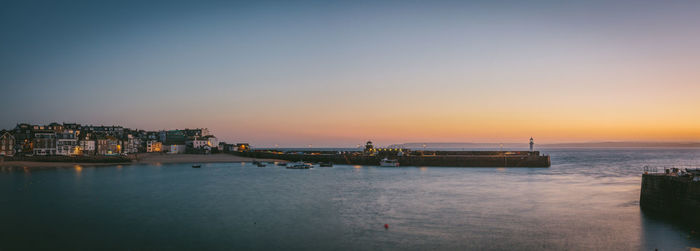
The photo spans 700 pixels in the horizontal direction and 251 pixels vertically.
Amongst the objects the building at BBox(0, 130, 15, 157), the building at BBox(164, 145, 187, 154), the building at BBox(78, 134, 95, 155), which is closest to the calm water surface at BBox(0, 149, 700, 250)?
the building at BBox(0, 130, 15, 157)

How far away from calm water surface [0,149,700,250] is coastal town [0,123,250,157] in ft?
207

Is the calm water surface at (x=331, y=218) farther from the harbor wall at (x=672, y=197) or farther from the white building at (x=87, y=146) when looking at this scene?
the white building at (x=87, y=146)

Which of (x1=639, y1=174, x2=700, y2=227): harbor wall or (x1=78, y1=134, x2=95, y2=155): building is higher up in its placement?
(x1=78, y1=134, x2=95, y2=155): building

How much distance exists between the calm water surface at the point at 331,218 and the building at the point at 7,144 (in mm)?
57981

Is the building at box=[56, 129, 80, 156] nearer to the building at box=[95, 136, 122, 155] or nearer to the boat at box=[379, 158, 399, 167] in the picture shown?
the building at box=[95, 136, 122, 155]

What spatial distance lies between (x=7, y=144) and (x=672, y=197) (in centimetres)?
11805

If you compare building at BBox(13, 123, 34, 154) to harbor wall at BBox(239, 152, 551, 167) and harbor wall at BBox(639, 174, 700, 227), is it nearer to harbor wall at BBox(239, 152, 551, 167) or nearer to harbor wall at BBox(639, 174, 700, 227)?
harbor wall at BBox(239, 152, 551, 167)

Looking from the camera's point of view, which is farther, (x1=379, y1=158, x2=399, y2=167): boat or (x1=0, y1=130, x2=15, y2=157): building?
(x1=0, y1=130, x2=15, y2=157): building

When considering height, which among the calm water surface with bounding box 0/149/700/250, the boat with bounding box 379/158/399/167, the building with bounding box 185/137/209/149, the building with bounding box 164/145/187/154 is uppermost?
the building with bounding box 185/137/209/149

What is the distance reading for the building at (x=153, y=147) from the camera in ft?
464

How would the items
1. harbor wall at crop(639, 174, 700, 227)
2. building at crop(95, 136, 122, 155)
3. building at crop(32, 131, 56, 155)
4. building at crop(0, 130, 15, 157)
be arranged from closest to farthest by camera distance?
harbor wall at crop(639, 174, 700, 227) → building at crop(0, 130, 15, 157) → building at crop(32, 131, 56, 155) → building at crop(95, 136, 122, 155)

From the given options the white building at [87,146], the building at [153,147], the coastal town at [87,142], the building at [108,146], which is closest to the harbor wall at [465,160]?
the coastal town at [87,142]

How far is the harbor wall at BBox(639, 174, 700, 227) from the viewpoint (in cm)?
2306

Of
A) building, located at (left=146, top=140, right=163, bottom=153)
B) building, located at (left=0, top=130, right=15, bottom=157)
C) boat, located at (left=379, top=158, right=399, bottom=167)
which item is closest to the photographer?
boat, located at (left=379, top=158, right=399, bottom=167)
